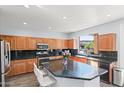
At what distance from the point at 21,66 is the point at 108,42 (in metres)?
3.91

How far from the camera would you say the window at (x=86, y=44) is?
619 centimetres

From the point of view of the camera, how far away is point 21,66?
203 inches

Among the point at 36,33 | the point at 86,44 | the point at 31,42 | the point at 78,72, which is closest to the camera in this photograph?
the point at 78,72

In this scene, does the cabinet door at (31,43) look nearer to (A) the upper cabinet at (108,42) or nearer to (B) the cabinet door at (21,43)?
(B) the cabinet door at (21,43)

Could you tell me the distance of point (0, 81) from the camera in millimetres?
3191

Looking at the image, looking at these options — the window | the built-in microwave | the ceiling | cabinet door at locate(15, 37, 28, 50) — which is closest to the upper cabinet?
the ceiling

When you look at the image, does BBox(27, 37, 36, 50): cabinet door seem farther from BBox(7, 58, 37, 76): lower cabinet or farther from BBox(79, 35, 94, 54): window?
BBox(79, 35, 94, 54): window

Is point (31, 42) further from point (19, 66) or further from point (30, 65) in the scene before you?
point (19, 66)

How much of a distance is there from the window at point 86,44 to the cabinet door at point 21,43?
10.8ft

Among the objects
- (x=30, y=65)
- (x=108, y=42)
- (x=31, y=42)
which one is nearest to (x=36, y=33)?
(x=31, y=42)

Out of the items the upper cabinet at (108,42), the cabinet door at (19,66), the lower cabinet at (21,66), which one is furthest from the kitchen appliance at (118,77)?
the cabinet door at (19,66)

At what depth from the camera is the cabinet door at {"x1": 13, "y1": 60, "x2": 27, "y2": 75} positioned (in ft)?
16.2

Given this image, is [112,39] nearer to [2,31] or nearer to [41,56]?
[41,56]
